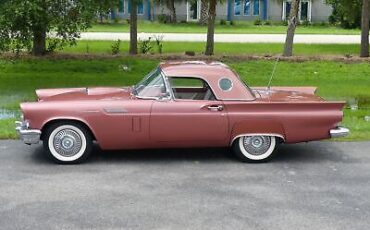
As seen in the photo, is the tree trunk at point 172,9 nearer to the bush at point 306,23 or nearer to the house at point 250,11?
the house at point 250,11

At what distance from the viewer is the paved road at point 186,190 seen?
5242 millimetres

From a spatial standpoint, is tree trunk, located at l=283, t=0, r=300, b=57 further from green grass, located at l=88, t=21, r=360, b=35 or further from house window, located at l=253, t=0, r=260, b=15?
house window, located at l=253, t=0, r=260, b=15

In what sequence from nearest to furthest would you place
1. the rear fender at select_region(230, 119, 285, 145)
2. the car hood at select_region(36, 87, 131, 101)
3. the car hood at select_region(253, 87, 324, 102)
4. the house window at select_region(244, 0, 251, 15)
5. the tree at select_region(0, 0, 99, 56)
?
the rear fender at select_region(230, 119, 285, 145), the car hood at select_region(36, 87, 131, 101), the car hood at select_region(253, 87, 324, 102), the tree at select_region(0, 0, 99, 56), the house window at select_region(244, 0, 251, 15)

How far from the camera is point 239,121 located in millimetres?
7176

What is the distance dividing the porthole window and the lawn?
489 centimetres

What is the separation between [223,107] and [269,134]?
2.18ft

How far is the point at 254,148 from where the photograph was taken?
7.34 m

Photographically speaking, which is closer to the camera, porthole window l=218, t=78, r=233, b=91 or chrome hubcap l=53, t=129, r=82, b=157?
chrome hubcap l=53, t=129, r=82, b=157

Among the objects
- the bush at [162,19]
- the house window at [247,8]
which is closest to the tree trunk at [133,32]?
the bush at [162,19]

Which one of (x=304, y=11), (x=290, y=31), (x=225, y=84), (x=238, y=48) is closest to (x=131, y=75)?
(x=290, y=31)

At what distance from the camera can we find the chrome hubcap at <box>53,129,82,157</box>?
7160 mm

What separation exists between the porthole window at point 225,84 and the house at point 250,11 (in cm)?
4336

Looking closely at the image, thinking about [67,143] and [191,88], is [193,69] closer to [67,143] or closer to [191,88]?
[191,88]

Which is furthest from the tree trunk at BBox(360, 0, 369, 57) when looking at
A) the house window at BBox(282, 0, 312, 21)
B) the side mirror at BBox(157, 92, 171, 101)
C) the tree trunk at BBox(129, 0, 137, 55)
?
the house window at BBox(282, 0, 312, 21)
